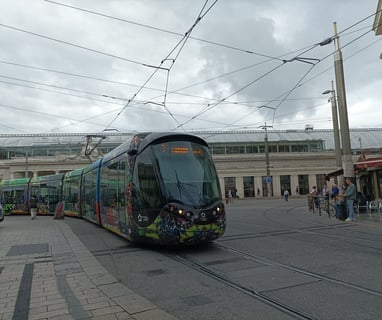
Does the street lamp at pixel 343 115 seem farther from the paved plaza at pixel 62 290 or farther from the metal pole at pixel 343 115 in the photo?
the paved plaza at pixel 62 290

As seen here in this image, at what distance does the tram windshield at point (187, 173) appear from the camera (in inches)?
346

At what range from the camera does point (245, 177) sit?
202ft

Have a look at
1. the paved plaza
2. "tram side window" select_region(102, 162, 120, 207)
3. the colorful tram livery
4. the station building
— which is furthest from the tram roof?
the paved plaza

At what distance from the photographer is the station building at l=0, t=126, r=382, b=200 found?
61500mm

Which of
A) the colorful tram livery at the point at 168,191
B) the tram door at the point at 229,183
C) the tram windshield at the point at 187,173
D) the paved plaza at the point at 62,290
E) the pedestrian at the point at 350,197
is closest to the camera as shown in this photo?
the paved plaza at the point at 62,290

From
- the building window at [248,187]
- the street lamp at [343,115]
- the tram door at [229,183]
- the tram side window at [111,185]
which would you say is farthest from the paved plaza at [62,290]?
the building window at [248,187]

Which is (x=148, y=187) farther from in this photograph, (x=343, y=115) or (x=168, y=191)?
(x=343, y=115)

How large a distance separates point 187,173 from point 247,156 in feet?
179

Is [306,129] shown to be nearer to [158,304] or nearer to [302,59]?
[302,59]

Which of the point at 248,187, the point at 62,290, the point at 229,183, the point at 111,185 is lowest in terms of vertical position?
the point at 62,290

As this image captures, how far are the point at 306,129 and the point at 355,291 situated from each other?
71784 mm

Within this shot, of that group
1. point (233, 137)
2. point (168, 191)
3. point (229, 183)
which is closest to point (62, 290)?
point (168, 191)

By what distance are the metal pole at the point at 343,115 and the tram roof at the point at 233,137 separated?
150 ft

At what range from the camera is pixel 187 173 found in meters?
9.16
